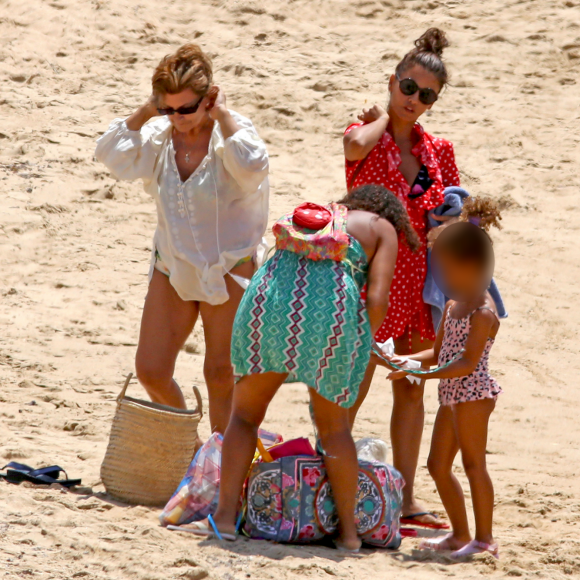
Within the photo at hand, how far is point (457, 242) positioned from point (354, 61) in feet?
23.0

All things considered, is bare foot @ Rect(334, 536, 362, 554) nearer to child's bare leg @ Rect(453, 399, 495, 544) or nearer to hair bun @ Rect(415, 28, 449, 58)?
child's bare leg @ Rect(453, 399, 495, 544)

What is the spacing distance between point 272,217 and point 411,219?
13.3ft

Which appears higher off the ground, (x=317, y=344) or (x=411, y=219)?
(x=411, y=219)

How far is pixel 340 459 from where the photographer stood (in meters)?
3.68

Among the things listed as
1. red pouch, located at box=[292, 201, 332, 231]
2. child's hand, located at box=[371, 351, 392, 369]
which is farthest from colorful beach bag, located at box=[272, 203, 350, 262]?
child's hand, located at box=[371, 351, 392, 369]

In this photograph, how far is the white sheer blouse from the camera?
425 centimetres

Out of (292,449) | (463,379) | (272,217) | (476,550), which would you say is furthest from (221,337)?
(272,217)

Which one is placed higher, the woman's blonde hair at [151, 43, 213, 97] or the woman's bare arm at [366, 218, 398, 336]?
the woman's blonde hair at [151, 43, 213, 97]

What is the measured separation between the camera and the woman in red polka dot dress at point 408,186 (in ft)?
14.6

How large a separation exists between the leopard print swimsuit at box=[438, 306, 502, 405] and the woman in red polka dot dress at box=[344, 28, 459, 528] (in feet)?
1.94

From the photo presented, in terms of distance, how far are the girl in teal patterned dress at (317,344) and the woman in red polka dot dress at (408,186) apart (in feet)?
2.27

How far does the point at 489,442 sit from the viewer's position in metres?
5.94

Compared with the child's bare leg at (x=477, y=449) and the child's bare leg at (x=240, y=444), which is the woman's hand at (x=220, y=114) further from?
the child's bare leg at (x=477, y=449)

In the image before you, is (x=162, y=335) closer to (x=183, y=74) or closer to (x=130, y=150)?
(x=130, y=150)
